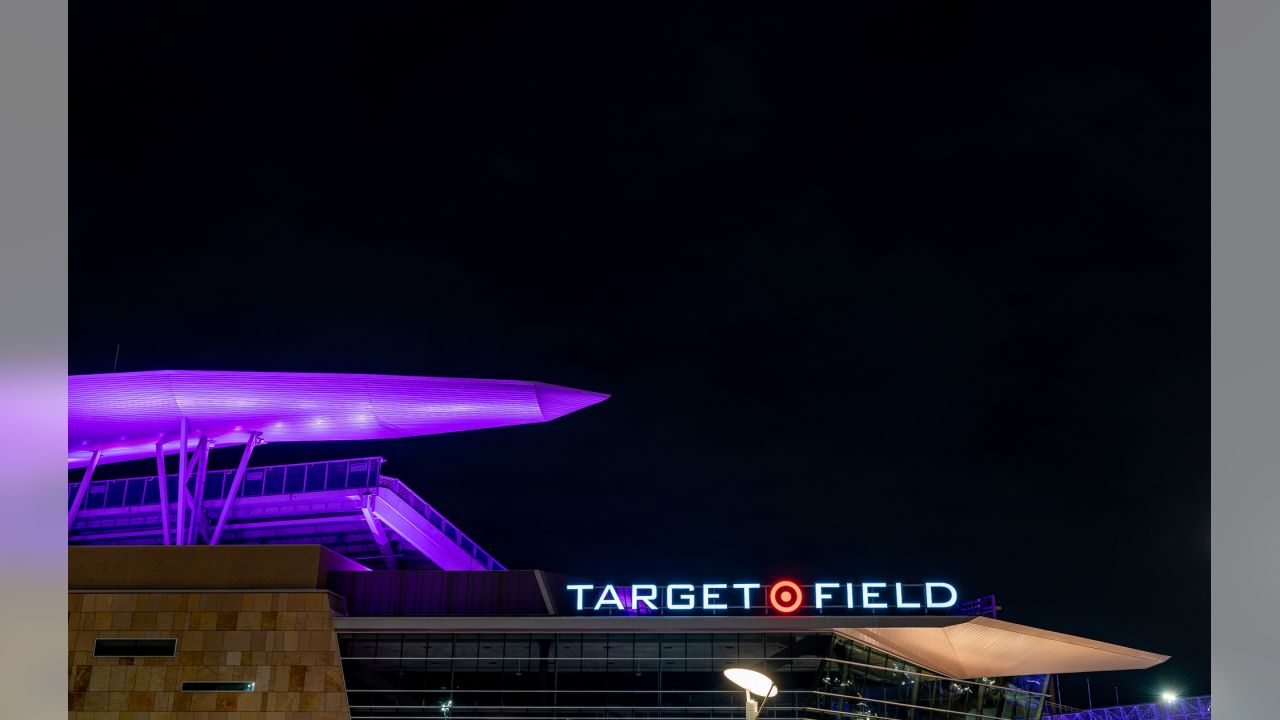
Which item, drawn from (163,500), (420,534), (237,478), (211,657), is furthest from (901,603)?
(163,500)

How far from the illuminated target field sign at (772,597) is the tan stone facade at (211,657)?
334 inches

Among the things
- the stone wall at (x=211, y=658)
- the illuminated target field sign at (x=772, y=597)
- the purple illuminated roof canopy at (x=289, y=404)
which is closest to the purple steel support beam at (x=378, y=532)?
the purple illuminated roof canopy at (x=289, y=404)

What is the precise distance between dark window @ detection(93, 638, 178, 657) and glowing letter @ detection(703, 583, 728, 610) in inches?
664

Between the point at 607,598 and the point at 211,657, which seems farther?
the point at 607,598

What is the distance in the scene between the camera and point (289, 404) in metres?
40.9

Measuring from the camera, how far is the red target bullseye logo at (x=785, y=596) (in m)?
36.5

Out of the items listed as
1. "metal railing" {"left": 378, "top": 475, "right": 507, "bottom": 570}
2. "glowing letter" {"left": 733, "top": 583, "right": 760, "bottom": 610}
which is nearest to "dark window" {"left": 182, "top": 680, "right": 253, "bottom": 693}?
"metal railing" {"left": 378, "top": 475, "right": 507, "bottom": 570}

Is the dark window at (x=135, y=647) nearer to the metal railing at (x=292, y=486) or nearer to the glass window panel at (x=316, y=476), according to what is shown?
the metal railing at (x=292, y=486)

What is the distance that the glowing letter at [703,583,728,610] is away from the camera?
36.6 metres

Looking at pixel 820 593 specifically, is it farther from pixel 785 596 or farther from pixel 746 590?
pixel 746 590

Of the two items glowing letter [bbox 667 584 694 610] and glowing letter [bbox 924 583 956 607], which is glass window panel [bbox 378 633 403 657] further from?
glowing letter [bbox 924 583 956 607]

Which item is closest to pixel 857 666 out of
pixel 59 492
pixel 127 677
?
pixel 127 677

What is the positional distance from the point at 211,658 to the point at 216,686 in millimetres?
883

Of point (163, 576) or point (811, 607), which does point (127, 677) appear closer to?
point (163, 576)
